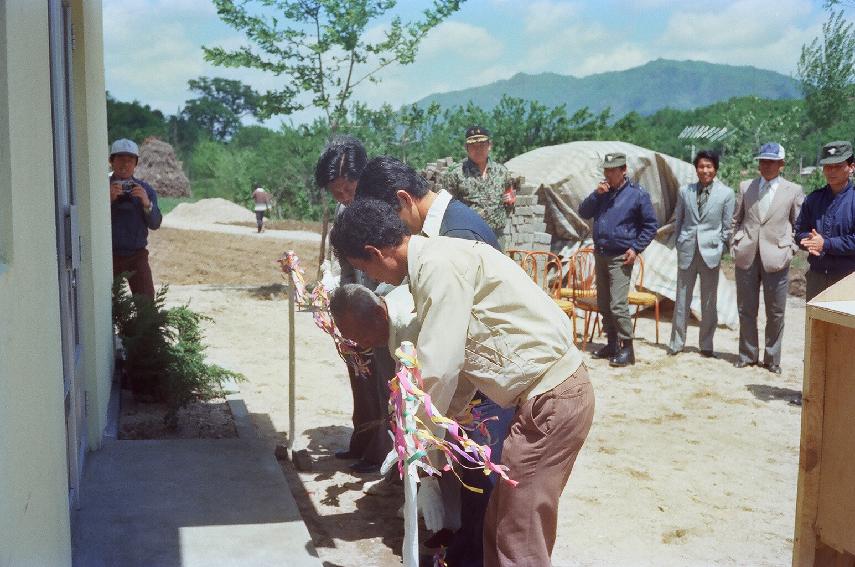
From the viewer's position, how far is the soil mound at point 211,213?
30.0 m

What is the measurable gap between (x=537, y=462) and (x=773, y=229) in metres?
5.88

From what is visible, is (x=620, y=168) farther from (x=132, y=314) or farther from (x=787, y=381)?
(x=132, y=314)

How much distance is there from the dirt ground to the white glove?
2.58 feet

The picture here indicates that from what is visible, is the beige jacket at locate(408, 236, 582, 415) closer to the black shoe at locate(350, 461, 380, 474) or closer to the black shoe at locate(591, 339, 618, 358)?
the black shoe at locate(350, 461, 380, 474)

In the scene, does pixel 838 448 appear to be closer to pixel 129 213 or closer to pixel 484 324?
pixel 484 324

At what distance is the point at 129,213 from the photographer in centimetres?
784

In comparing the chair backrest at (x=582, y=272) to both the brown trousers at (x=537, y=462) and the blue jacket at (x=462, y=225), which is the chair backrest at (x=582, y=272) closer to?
the blue jacket at (x=462, y=225)

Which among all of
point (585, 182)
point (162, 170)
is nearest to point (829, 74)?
point (585, 182)

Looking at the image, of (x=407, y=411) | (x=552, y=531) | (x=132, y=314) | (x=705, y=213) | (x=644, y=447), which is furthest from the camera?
(x=705, y=213)

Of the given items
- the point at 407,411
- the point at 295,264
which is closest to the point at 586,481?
the point at 295,264

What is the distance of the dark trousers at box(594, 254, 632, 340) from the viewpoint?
862cm

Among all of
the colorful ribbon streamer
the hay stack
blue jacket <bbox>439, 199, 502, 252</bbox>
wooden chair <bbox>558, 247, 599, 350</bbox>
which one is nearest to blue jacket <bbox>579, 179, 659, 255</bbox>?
wooden chair <bbox>558, 247, 599, 350</bbox>

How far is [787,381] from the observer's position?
8.28m

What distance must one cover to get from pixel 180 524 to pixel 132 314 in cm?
330
